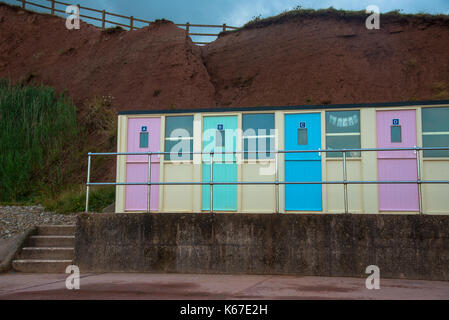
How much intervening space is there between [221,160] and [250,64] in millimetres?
16846

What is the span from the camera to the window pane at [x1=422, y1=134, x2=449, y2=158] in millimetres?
9766

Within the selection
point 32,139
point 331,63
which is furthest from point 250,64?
point 32,139

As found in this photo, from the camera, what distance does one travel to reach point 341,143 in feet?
34.1

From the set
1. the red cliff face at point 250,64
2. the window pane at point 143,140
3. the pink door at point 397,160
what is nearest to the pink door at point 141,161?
the window pane at point 143,140

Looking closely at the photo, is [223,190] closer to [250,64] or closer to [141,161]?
[141,161]

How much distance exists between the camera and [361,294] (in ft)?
20.4

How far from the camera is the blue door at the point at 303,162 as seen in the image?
1027 centimetres

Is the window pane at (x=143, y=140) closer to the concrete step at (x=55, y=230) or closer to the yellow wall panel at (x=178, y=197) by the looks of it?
the yellow wall panel at (x=178, y=197)

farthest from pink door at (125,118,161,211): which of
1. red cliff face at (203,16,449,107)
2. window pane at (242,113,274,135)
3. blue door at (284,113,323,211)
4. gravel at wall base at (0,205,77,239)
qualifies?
red cliff face at (203,16,449,107)

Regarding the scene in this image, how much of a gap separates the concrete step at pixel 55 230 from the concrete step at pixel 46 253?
2.40ft

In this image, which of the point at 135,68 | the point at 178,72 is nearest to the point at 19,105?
the point at 135,68

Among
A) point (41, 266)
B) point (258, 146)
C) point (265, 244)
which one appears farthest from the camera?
point (258, 146)

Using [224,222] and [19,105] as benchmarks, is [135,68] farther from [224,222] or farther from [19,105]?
[224,222]

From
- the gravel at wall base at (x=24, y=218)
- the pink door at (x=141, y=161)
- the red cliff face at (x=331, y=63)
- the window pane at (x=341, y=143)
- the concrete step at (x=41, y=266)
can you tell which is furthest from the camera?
the red cliff face at (x=331, y=63)
